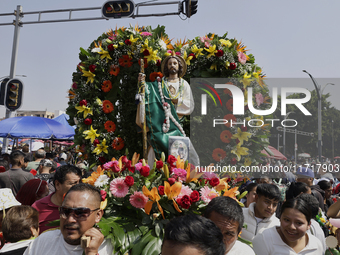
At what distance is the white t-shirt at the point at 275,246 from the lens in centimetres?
285

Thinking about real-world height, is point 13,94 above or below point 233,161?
above

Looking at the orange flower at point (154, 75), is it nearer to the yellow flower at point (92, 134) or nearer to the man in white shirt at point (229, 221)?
the yellow flower at point (92, 134)

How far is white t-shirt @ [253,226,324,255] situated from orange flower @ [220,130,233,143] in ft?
12.0

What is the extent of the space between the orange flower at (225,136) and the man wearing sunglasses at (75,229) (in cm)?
445

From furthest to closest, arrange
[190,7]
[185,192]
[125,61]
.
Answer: [190,7] < [125,61] < [185,192]

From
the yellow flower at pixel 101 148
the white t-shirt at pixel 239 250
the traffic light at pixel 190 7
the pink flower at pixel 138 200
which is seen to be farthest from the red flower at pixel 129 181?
the traffic light at pixel 190 7

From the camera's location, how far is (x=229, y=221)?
2398 mm

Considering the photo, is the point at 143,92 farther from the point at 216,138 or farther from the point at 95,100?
the point at 216,138

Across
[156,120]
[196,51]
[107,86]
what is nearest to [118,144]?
[107,86]

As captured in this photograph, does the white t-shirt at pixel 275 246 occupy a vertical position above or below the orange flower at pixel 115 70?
below

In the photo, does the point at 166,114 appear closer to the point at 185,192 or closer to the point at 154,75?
the point at 154,75

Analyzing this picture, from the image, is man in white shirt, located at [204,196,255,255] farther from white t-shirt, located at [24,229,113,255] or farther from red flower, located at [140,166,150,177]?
white t-shirt, located at [24,229,113,255]

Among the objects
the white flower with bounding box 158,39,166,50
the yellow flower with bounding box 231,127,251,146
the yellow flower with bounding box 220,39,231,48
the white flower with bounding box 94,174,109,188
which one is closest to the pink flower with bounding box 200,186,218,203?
the white flower with bounding box 94,174,109,188

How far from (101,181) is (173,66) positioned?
9.66 feet
